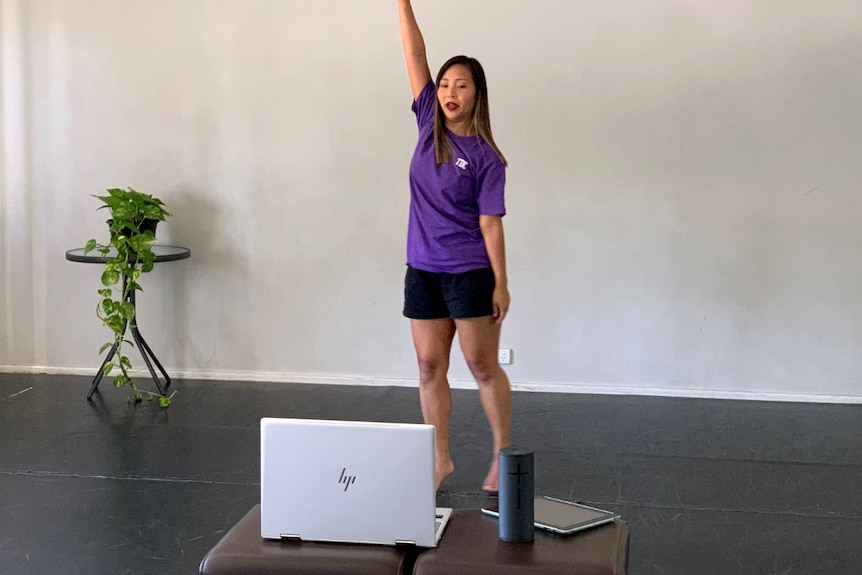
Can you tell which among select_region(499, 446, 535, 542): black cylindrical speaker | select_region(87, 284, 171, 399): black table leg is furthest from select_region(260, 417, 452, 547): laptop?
select_region(87, 284, 171, 399): black table leg

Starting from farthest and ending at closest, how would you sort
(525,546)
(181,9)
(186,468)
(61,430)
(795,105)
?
(181,9)
(795,105)
(61,430)
(186,468)
(525,546)

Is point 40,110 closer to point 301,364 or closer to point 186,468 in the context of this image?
point 301,364

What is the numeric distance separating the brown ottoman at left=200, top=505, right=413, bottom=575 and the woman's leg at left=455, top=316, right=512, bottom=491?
3.94 feet

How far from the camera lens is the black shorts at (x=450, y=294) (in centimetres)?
283

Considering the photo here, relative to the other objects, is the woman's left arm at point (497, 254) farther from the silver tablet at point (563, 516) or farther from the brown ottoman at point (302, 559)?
the brown ottoman at point (302, 559)

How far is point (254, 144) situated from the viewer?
4.68 m

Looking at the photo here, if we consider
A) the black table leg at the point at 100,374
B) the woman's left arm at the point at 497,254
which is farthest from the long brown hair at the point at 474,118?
the black table leg at the point at 100,374

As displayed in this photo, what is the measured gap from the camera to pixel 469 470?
3305 mm

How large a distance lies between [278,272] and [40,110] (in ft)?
5.03

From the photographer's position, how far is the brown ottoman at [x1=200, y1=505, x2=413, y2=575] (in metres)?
1.67

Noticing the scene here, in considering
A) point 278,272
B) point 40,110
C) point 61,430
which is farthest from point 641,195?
point 40,110

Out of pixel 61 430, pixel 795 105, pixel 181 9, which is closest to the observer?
pixel 61 430

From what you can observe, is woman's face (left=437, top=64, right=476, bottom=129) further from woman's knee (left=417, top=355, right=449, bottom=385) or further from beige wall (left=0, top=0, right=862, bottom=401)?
beige wall (left=0, top=0, right=862, bottom=401)

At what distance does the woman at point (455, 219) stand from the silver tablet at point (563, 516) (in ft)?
3.26
